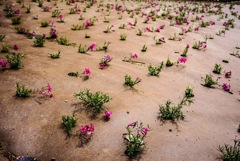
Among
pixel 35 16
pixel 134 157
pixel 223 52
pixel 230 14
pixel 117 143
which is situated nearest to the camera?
pixel 134 157

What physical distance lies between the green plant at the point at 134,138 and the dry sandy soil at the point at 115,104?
0.09 metres

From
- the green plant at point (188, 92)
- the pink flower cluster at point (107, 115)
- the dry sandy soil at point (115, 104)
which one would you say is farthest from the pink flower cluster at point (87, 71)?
the green plant at point (188, 92)

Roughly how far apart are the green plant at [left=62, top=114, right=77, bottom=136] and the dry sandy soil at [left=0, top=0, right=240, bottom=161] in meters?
0.08

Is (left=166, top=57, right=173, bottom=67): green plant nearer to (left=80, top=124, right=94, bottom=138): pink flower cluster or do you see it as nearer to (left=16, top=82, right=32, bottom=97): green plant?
(left=80, top=124, right=94, bottom=138): pink flower cluster

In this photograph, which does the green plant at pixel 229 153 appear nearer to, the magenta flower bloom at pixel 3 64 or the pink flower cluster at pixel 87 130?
the pink flower cluster at pixel 87 130

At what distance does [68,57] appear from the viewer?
5469 mm

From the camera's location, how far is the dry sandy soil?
3.01 m

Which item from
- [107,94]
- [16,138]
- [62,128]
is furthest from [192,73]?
[16,138]

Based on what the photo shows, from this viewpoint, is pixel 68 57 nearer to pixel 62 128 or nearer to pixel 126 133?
pixel 62 128

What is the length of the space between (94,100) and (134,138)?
1.11 m

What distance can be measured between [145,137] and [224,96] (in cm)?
256

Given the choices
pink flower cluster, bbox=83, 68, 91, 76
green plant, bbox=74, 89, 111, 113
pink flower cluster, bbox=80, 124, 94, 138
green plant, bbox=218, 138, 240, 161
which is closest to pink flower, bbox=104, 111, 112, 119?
green plant, bbox=74, 89, 111, 113

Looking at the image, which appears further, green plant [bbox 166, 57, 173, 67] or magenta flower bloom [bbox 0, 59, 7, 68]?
green plant [bbox 166, 57, 173, 67]

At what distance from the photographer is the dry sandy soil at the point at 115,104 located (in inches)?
118
